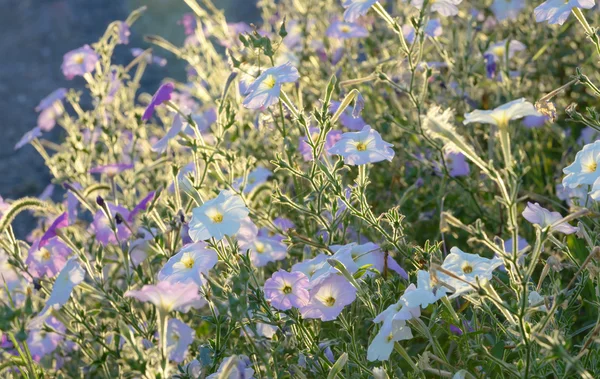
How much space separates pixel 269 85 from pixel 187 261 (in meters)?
0.41

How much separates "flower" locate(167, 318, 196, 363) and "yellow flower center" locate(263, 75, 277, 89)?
577mm

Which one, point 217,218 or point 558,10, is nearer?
point 217,218

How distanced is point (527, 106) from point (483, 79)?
1.60 meters

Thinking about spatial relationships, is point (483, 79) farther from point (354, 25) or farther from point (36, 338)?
point (36, 338)

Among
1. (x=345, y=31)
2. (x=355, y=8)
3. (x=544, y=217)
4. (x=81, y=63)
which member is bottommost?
(x=544, y=217)

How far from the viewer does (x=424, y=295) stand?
4.15 feet

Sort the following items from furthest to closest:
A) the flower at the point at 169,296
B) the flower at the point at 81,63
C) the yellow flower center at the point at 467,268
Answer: the flower at the point at 81,63
the yellow flower center at the point at 467,268
the flower at the point at 169,296

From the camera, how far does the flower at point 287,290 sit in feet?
4.91

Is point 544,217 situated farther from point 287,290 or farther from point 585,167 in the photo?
point 287,290

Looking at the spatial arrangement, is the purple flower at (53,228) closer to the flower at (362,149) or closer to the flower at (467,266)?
the flower at (362,149)

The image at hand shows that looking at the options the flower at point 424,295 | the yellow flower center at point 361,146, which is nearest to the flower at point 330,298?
the flower at point 424,295

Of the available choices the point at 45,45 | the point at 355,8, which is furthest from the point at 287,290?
the point at 45,45

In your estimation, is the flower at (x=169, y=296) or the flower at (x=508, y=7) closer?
the flower at (x=169, y=296)

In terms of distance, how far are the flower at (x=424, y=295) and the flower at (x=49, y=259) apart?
1.04 m
